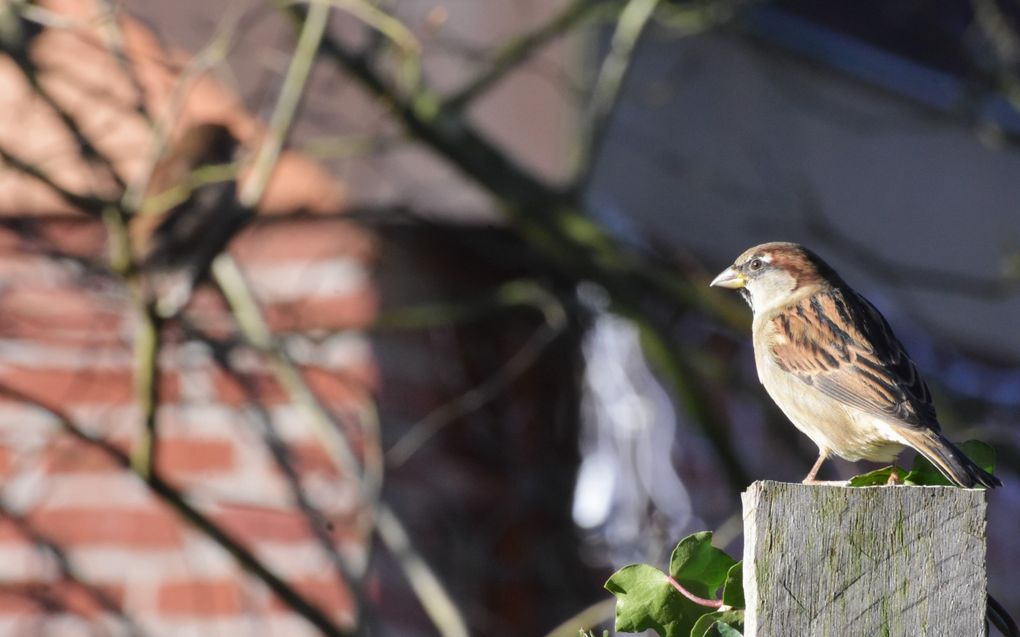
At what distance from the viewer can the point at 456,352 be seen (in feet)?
11.5

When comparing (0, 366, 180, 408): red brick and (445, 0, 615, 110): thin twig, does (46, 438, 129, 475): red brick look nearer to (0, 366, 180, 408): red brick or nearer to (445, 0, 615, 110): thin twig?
(0, 366, 180, 408): red brick

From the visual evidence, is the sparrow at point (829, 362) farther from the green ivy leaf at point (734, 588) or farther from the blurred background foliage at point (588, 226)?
the green ivy leaf at point (734, 588)

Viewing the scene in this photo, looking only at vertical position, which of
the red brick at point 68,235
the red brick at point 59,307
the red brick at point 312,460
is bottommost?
the red brick at point 312,460

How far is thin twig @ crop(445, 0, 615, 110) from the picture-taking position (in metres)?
2.90

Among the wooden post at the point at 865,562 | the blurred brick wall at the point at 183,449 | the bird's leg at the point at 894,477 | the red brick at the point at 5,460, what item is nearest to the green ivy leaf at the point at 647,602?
the wooden post at the point at 865,562

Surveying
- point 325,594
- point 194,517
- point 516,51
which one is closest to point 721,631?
point 194,517

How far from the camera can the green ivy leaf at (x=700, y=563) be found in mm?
1185

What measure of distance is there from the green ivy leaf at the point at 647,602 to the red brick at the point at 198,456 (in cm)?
211

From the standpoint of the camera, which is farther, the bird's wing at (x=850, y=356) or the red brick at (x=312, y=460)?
the red brick at (x=312, y=460)

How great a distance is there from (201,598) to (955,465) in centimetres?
205

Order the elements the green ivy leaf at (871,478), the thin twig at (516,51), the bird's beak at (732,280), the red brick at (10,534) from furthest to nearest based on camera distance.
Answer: the red brick at (10,534), the thin twig at (516,51), the bird's beak at (732,280), the green ivy leaf at (871,478)

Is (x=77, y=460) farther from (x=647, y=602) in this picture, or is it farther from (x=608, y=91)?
(x=647, y=602)

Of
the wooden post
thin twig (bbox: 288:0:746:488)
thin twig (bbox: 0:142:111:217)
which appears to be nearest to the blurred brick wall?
thin twig (bbox: 288:0:746:488)

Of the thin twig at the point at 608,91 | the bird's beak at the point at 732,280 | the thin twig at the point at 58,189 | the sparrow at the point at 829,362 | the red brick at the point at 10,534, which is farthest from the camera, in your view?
the thin twig at the point at 608,91
